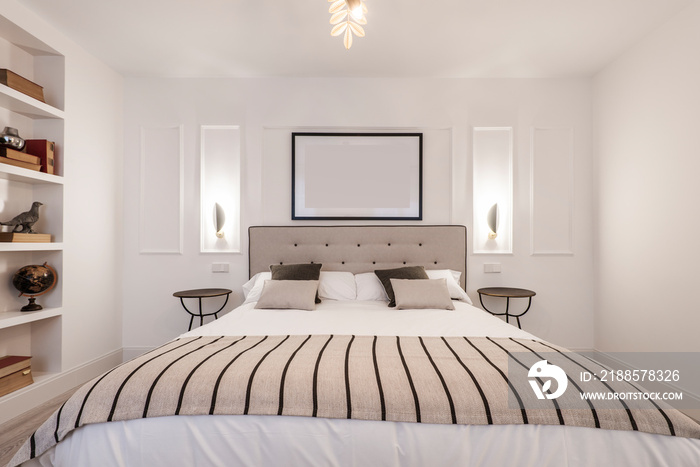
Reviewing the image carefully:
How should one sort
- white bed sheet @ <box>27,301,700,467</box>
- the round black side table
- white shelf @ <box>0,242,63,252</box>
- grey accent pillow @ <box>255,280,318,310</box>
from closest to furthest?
white bed sheet @ <box>27,301,700,467</box> → white shelf @ <box>0,242,63,252</box> → grey accent pillow @ <box>255,280,318,310</box> → the round black side table

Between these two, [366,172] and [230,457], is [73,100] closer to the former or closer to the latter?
[366,172]

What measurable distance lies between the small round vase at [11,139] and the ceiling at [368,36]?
0.87 m

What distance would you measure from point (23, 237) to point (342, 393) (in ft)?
Answer: 8.49

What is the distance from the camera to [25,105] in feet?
8.04

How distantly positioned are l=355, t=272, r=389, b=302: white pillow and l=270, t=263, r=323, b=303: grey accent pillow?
365 mm

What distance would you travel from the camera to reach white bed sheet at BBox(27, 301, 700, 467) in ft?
3.59

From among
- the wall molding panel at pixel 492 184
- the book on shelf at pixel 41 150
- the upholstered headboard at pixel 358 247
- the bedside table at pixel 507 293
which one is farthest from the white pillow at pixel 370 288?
the book on shelf at pixel 41 150

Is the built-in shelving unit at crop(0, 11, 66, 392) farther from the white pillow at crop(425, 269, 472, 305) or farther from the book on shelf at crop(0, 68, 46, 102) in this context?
the white pillow at crop(425, 269, 472, 305)

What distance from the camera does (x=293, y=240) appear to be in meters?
3.33

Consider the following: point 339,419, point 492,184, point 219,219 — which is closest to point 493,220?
point 492,184

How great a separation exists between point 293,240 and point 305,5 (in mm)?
1887

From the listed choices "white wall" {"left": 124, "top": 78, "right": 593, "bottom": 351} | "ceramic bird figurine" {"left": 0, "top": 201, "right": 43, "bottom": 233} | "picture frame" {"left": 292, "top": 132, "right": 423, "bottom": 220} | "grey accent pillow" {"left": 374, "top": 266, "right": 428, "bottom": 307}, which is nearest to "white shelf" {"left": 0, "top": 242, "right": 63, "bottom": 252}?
"ceramic bird figurine" {"left": 0, "top": 201, "right": 43, "bottom": 233}

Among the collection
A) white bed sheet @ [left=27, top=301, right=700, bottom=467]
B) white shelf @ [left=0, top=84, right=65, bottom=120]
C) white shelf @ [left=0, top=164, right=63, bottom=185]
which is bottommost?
white bed sheet @ [left=27, top=301, right=700, bottom=467]

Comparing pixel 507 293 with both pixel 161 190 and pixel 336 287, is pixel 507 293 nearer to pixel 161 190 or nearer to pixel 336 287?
pixel 336 287
